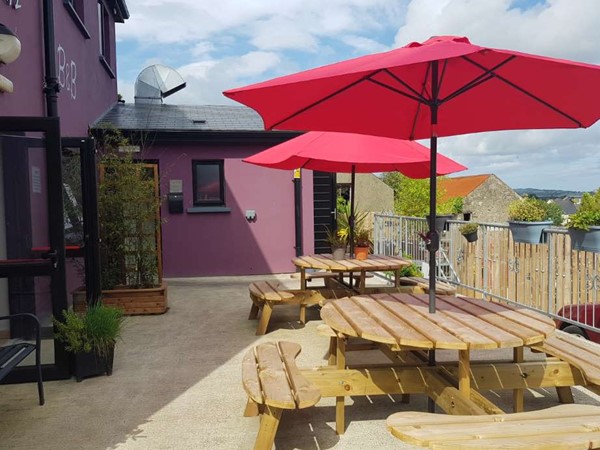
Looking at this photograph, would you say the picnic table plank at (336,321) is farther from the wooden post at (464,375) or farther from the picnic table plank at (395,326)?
the wooden post at (464,375)

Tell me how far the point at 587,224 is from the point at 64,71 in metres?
7.68

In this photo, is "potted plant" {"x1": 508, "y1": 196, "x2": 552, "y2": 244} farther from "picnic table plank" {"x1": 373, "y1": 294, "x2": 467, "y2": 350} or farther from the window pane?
"picnic table plank" {"x1": 373, "y1": 294, "x2": 467, "y2": 350}

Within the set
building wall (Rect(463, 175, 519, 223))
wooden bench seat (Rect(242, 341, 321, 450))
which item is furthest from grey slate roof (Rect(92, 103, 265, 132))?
building wall (Rect(463, 175, 519, 223))

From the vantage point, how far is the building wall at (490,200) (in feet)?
175

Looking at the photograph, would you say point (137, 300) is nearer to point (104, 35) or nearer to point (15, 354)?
point (15, 354)

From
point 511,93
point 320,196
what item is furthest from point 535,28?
point 511,93

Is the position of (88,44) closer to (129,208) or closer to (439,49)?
(129,208)

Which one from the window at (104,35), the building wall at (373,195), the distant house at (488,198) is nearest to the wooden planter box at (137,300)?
the window at (104,35)

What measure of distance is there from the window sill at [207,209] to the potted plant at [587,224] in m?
5.95

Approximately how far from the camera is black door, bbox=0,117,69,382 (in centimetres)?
357

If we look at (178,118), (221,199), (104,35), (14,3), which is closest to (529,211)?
(221,199)

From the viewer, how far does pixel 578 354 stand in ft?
9.92

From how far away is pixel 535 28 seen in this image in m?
8.35

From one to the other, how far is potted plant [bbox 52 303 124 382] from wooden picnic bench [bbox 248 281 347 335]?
1.65 meters
